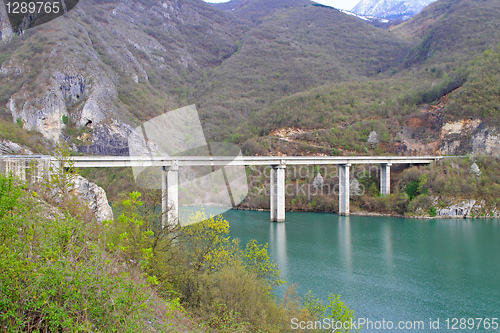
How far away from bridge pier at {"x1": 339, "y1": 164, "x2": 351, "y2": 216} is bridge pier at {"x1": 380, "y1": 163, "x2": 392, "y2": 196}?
6573mm

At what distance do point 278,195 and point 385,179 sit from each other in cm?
1857

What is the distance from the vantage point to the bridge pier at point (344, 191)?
4953 centimetres

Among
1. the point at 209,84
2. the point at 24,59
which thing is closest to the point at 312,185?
the point at 24,59

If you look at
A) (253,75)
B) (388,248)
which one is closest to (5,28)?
(253,75)

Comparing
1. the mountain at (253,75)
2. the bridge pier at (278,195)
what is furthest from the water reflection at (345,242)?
the mountain at (253,75)

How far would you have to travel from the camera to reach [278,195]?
44.9 meters

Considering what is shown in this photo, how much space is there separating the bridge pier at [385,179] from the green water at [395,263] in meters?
8.70

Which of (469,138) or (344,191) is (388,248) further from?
(469,138)

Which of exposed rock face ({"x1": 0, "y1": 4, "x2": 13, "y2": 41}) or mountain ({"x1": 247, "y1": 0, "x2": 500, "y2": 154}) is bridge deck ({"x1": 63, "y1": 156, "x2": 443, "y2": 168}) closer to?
mountain ({"x1": 247, "y1": 0, "x2": 500, "y2": 154})

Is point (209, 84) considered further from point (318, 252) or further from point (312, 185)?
point (318, 252)

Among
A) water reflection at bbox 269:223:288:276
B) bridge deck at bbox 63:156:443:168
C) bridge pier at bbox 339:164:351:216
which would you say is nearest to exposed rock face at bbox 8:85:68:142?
bridge deck at bbox 63:156:443:168

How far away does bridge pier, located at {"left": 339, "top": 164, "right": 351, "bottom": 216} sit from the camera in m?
49.5

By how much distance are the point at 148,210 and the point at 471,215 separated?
46.0 metres

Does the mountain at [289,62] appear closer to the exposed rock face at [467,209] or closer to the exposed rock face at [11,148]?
the exposed rock face at [11,148]
